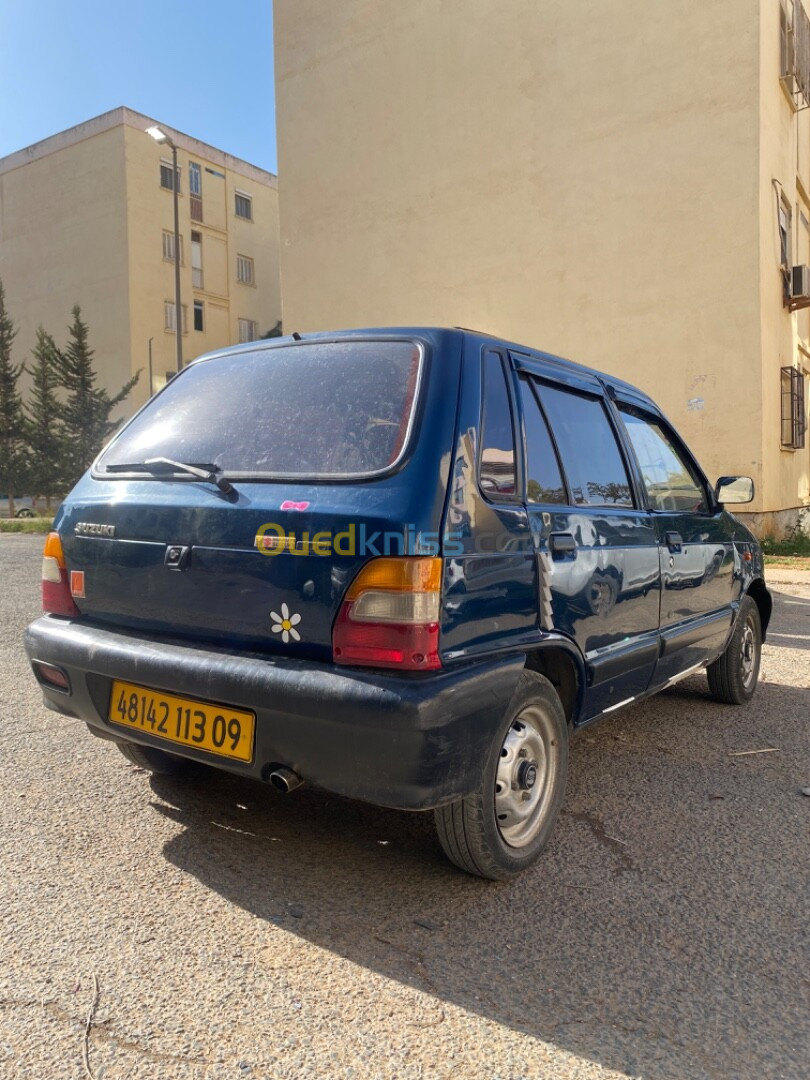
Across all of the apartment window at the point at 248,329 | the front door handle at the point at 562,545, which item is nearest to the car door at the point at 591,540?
the front door handle at the point at 562,545

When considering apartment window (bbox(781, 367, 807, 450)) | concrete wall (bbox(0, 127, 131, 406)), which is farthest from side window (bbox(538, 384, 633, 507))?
concrete wall (bbox(0, 127, 131, 406))

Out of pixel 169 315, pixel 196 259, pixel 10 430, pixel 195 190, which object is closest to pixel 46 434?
pixel 10 430

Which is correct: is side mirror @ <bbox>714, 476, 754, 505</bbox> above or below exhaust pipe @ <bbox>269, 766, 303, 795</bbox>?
above

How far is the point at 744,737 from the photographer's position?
169 inches

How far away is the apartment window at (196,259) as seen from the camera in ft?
113

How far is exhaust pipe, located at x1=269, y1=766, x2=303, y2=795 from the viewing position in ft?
7.80

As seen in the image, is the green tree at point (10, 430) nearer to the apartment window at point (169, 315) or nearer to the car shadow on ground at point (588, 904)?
the apartment window at point (169, 315)

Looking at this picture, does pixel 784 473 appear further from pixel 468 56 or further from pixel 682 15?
pixel 468 56

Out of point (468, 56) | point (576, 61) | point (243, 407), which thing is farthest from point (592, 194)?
point (243, 407)

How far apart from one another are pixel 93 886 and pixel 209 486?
1.28 meters

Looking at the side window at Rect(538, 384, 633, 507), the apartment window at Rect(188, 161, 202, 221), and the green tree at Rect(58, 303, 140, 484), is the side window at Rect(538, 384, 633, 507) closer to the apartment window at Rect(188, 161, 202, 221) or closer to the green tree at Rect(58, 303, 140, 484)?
the green tree at Rect(58, 303, 140, 484)

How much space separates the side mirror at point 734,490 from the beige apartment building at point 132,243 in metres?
28.7

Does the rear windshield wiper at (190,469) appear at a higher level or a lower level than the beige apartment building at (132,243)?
lower

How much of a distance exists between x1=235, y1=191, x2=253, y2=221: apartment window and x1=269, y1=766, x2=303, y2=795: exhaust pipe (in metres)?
37.6
